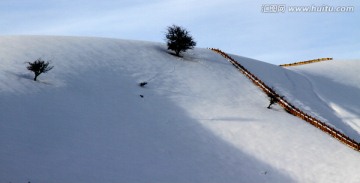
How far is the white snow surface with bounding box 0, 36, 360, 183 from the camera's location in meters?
11.7

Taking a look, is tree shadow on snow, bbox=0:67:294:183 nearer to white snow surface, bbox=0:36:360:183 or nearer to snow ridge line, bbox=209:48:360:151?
white snow surface, bbox=0:36:360:183

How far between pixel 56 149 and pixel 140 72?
1022cm

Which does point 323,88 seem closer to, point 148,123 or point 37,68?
point 148,123

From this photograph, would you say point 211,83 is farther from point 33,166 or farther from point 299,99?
point 33,166

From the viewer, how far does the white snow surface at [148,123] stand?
1170cm

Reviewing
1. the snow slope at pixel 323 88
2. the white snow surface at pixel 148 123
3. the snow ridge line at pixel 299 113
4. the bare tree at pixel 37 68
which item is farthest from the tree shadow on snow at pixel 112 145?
the snow slope at pixel 323 88

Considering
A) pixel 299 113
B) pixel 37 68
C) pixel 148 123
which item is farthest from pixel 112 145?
pixel 299 113

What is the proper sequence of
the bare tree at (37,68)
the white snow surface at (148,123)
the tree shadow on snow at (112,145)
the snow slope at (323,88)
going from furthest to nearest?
Answer: the snow slope at (323,88), the bare tree at (37,68), the white snow surface at (148,123), the tree shadow on snow at (112,145)

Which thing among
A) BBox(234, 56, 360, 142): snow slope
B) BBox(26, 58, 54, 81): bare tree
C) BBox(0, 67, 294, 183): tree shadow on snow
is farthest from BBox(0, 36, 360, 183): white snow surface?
BBox(26, 58, 54, 81): bare tree

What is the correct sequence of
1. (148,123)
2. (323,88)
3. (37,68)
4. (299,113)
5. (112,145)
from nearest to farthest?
(112,145) → (148,123) → (37,68) → (299,113) → (323,88)

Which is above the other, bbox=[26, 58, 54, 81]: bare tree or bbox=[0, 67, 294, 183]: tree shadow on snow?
bbox=[26, 58, 54, 81]: bare tree

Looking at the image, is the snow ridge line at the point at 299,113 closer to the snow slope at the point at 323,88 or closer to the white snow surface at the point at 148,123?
the white snow surface at the point at 148,123

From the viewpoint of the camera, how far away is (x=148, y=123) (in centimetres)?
1558

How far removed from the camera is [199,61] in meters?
26.0
